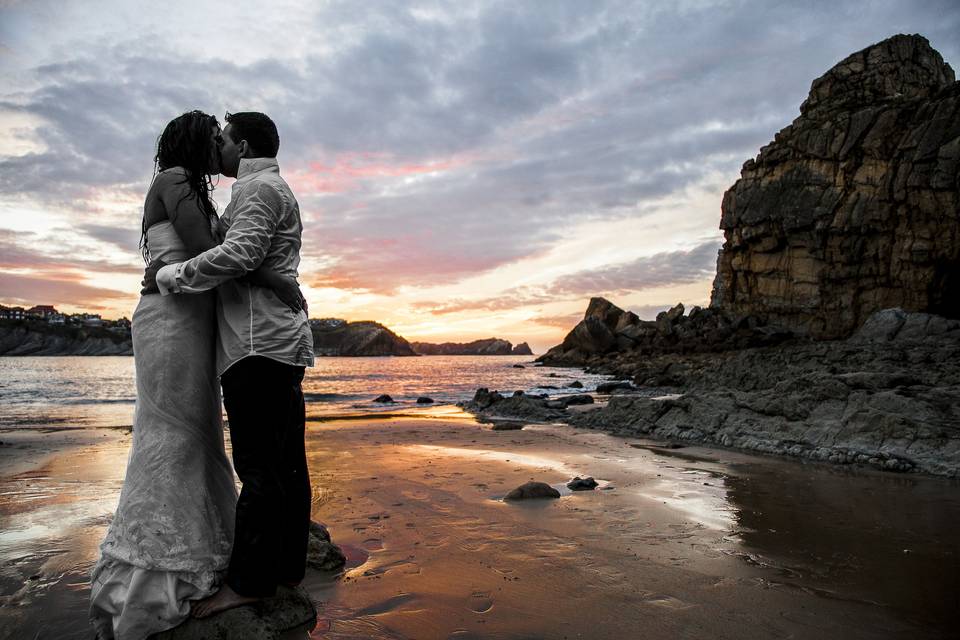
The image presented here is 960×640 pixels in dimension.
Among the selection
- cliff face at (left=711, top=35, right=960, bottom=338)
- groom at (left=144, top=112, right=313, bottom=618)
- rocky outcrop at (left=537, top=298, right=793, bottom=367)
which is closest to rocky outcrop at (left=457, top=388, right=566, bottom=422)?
groom at (left=144, top=112, right=313, bottom=618)

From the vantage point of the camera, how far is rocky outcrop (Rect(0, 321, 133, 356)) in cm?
9331

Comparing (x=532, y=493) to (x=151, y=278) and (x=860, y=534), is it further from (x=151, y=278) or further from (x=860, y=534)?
(x=151, y=278)

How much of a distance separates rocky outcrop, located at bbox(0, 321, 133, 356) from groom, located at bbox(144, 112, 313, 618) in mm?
113375

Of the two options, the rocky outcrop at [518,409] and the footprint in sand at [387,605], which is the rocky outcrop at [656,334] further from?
the footprint in sand at [387,605]

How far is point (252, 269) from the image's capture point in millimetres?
2320

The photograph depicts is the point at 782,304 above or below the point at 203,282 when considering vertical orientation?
above

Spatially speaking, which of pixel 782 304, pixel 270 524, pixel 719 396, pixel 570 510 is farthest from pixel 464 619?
pixel 782 304

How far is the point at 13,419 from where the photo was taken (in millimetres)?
14180

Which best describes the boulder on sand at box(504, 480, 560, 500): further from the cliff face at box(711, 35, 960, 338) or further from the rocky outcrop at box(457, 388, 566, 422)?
the cliff face at box(711, 35, 960, 338)

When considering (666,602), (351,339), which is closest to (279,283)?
(666,602)

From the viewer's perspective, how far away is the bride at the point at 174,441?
2246mm

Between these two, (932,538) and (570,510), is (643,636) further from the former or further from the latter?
(932,538)

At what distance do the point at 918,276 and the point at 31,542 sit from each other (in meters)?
44.1

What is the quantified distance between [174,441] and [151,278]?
2.51ft
